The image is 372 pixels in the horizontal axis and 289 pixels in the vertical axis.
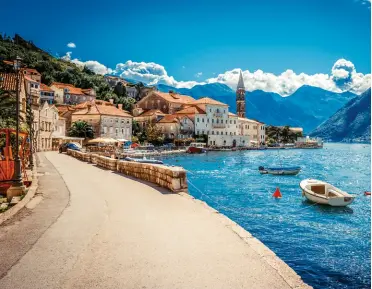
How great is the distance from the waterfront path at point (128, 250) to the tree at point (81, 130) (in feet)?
225

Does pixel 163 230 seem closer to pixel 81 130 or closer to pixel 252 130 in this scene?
pixel 81 130

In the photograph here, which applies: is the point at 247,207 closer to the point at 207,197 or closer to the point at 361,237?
the point at 207,197

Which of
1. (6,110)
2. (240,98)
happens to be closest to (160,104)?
(240,98)

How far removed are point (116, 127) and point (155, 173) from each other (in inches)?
2784

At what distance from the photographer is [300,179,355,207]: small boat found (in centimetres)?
2248

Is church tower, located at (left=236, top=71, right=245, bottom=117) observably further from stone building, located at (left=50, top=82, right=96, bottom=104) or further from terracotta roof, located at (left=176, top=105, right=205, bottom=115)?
stone building, located at (left=50, top=82, right=96, bottom=104)

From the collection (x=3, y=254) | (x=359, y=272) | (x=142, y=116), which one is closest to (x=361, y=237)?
(x=359, y=272)

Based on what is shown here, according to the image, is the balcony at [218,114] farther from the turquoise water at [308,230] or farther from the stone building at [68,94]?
the turquoise water at [308,230]

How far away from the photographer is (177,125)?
97.6 metres

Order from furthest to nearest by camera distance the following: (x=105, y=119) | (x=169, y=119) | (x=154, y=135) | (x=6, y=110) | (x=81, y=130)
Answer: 1. (x=169, y=119)
2. (x=154, y=135)
3. (x=105, y=119)
4. (x=81, y=130)
5. (x=6, y=110)

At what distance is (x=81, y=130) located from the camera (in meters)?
76.7

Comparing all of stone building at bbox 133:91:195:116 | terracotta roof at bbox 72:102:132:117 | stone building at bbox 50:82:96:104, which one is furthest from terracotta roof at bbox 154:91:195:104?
terracotta roof at bbox 72:102:132:117

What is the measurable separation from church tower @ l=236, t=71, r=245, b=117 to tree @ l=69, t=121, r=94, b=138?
7763 cm

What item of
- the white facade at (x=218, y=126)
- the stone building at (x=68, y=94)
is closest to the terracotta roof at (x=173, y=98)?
the white facade at (x=218, y=126)
